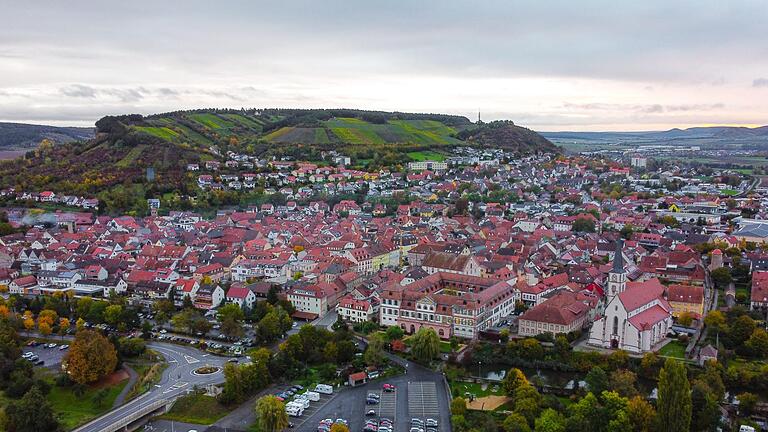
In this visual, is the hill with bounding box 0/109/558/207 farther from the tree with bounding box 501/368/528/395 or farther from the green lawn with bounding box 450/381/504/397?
the tree with bounding box 501/368/528/395

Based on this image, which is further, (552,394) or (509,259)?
(509,259)

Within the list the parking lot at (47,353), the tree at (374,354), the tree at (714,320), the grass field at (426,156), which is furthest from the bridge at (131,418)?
the grass field at (426,156)

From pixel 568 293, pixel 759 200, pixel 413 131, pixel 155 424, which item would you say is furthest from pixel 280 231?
pixel 413 131

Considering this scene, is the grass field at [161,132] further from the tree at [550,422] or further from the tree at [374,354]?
the tree at [550,422]

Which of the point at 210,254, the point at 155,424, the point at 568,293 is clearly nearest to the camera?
the point at 155,424

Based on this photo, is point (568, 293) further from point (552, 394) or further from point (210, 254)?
point (210, 254)

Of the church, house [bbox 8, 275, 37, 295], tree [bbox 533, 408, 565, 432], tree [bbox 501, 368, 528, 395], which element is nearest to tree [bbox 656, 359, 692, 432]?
tree [bbox 533, 408, 565, 432]
